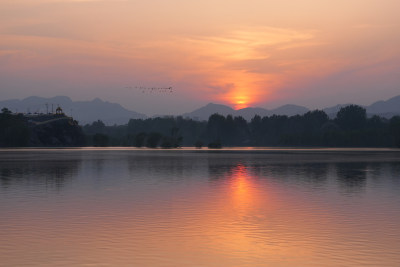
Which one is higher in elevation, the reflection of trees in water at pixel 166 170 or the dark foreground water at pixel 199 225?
the reflection of trees in water at pixel 166 170

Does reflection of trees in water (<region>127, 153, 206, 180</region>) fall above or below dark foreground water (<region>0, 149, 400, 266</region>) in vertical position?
above

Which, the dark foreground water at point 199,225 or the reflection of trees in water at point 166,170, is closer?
the dark foreground water at point 199,225

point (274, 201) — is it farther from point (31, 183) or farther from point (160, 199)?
point (31, 183)

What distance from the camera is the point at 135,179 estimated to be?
65.3m

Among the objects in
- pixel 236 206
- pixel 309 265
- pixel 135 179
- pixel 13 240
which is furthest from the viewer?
pixel 135 179

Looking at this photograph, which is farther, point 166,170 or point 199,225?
point 166,170

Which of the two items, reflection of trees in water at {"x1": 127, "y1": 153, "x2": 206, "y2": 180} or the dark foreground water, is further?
reflection of trees in water at {"x1": 127, "y1": 153, "x2": 206, "y2": 180}

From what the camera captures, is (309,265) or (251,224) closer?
(309,265)

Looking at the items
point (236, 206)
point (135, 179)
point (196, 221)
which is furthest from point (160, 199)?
point (135, 179)

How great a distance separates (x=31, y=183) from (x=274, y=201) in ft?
91.6

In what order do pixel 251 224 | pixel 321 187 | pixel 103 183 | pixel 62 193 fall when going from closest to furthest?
pixel 251 224 → pixel 62 193 → pixel 321 187 → pixel 103 183

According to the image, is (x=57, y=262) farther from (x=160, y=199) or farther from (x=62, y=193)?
(x=62, y=193)

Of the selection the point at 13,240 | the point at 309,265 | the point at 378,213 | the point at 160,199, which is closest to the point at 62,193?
the point at 160,199

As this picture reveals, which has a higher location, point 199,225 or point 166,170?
point 166,170
